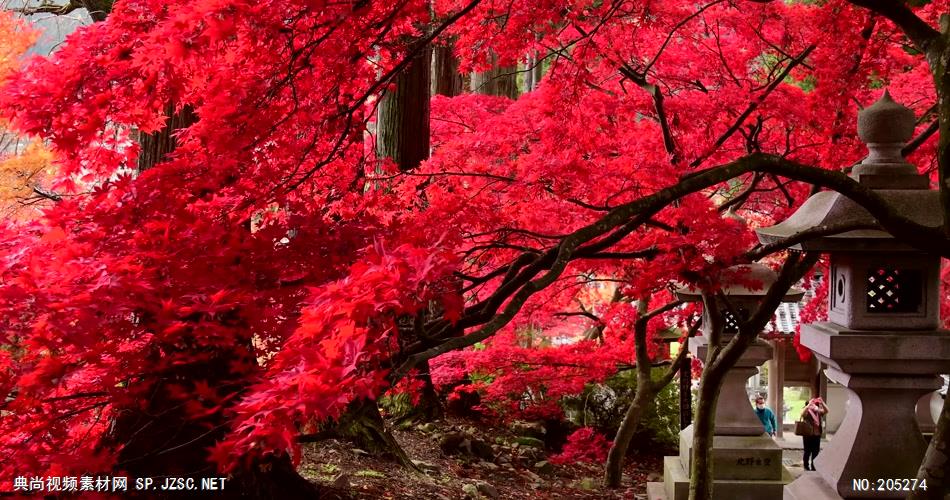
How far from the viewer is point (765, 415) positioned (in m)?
13.8

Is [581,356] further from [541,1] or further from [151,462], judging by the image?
[151,462]

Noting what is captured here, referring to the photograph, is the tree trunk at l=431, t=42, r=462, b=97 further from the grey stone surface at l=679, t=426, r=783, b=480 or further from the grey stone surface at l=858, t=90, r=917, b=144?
the grey stone surface at l=858, t=90, r=917, b=144

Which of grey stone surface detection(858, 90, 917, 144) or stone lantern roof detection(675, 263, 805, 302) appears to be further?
stone lantern roof detection(675, 263, 805, 302)

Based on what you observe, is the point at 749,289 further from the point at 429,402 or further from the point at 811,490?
the point at 429,402

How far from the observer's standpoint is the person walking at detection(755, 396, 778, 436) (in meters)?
13.0

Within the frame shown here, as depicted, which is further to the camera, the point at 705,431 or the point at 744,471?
the point at 744,471

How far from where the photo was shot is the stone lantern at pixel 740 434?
25.1 ft

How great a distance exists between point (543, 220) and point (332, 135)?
2.35 metres

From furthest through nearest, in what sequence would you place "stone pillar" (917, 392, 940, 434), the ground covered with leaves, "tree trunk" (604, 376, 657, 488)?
1. "stone pillar" (917, 392, 940, 434)
2. "tree trunk" (604, 376, 657, 488)
3. the ground covered with leaves

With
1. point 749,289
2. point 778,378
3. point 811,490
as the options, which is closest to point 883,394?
point 811,490

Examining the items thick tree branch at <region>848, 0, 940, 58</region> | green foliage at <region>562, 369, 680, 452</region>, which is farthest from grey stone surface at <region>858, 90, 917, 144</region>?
green foliage at <region>562, 369, 680, 452</region>

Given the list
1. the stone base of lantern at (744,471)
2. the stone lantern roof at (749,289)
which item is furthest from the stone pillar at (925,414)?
the stone lantern roof at (749,289)

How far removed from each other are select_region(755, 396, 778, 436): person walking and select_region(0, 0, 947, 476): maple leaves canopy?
6.37m

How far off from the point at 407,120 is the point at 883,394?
6003 millimetres
